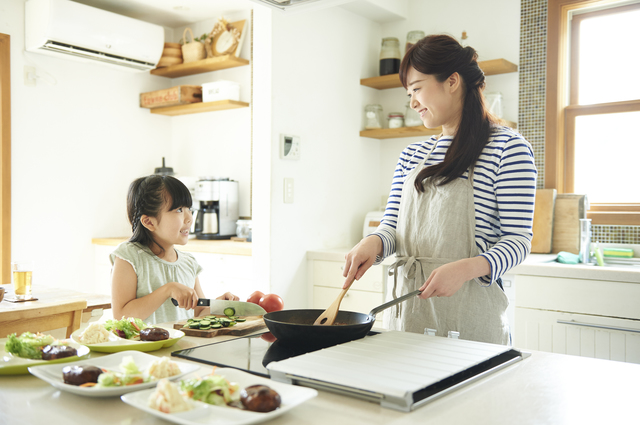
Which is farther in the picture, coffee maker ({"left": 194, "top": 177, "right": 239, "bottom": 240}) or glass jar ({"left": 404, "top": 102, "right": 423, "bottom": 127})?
coffee maker ({"left": 194, "top": 177, "right": 239, "bottom": 240})

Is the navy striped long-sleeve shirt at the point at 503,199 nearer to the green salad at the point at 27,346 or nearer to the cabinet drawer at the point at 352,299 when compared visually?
the green salad at the point at 27,346

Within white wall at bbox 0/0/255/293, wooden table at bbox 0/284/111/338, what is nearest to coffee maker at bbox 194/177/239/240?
white wall at bbox 0/0/255/293

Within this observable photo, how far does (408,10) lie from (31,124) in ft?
8.52

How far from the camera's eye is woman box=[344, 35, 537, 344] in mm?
1374

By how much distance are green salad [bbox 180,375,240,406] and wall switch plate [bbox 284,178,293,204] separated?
205 centimetres

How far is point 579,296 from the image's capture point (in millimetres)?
2266

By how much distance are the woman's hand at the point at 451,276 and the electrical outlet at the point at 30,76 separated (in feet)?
11.3

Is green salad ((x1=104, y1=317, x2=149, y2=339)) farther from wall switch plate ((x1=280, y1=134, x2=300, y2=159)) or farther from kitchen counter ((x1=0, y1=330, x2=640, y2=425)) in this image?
wall switch plate ((x1=280, y1=134, x2=300, y2=159))

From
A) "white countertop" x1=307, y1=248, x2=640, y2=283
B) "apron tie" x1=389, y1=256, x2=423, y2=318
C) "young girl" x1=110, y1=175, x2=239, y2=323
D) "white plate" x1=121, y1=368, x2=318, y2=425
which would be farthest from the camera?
"white countertop" x1=307, y1=248, x2=640, y2=283

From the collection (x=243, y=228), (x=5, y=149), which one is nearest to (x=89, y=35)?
(x=5, y=149)

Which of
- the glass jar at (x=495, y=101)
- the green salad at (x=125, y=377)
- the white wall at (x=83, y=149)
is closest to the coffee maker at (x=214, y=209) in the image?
the white wall at (x=83, y=149)

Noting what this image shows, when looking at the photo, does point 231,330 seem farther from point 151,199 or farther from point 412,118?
point 412,118

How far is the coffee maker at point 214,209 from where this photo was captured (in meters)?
3.74

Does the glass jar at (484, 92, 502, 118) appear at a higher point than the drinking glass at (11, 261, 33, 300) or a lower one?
higher
